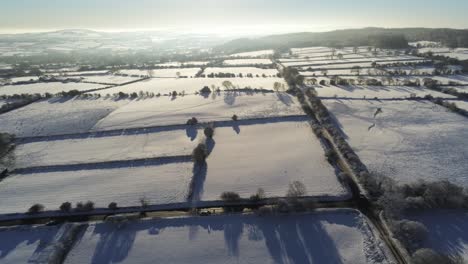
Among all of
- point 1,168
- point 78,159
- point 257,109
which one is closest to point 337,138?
point 257,109

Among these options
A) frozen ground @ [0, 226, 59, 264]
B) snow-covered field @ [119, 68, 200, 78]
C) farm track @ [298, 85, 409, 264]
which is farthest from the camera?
snow-covered field @ [119, 68, 200, 78]

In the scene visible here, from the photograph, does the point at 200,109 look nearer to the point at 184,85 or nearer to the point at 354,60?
the point at 184,85

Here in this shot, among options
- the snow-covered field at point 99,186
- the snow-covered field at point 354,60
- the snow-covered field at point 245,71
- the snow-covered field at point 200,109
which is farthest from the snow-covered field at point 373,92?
the snow-covered field at point 99,186

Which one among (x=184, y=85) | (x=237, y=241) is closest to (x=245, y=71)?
(x=184, y=85)

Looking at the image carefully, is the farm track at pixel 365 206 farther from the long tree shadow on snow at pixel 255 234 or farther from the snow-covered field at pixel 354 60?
the snow-covered field at pixel 354 60

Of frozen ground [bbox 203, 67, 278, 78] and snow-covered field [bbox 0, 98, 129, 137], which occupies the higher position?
frozen ground [bbox 203, 67, 278, 78]

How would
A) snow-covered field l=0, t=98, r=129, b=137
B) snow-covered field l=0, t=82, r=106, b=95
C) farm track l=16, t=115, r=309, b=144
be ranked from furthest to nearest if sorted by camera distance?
snow-covered field l=0, t=82, r=106, b=95 < snow-covered field l=0, t=98, r=129, b=137 < farm track l=16, t=115, r=309, b=144

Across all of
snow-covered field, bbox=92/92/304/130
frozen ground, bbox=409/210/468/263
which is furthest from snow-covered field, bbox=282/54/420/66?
frozen ground, bbox=409/210/468/263

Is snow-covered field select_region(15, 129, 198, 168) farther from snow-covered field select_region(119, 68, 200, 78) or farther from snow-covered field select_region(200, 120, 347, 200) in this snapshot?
snow-covered field select_region(119, 68, 200, 78)
